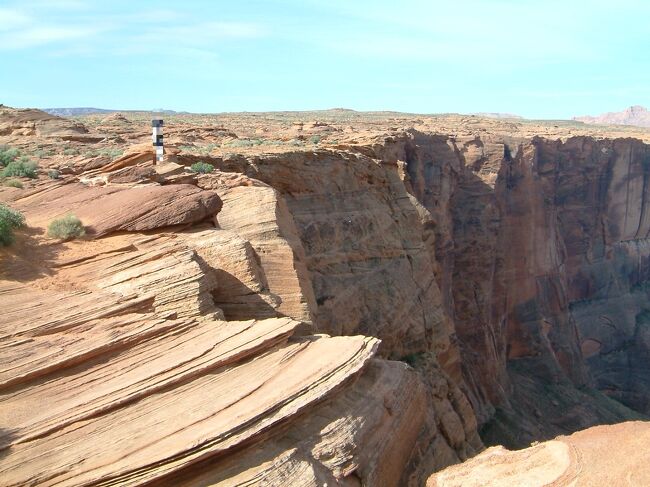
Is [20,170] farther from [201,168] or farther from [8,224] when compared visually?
[8,224]

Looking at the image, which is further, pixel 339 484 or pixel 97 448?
pixel 339 484

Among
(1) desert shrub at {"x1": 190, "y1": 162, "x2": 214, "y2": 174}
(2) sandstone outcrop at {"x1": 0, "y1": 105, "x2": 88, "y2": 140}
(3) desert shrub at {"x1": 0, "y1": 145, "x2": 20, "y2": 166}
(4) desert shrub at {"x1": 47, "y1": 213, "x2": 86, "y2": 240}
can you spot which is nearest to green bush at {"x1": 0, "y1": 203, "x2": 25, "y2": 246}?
(4) desert shrub at {"x1": 47, "y1": 213, "x2": 86, "y2": 240}

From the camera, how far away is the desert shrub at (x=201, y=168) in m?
15.0

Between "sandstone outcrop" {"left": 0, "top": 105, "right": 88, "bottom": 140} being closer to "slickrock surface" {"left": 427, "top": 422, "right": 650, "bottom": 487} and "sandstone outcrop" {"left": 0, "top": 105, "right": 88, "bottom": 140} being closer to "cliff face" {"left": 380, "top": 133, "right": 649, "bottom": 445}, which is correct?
"cliff face" {"left": 380, "top": 133, "right": 649, "bottom": 445}

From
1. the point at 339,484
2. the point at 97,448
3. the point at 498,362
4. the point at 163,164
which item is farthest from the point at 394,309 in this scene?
the point at 498,362

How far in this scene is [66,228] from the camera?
10469mm

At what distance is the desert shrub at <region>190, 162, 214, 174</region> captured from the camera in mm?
15016

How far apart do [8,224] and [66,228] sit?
86 centimetres

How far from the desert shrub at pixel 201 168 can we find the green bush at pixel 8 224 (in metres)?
5.01

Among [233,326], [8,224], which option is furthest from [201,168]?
[233,326]

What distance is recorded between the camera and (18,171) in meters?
14.5

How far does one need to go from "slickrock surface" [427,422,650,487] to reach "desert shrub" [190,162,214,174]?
352 inches

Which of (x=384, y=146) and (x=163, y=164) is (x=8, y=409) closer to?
(x=163, y=164)

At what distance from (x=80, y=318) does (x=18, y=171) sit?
7.78m
